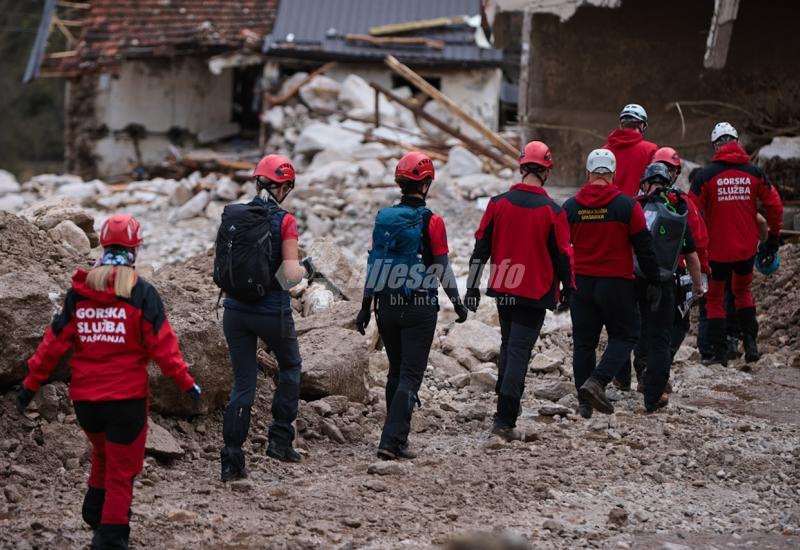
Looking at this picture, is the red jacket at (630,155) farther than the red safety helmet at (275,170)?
Yes

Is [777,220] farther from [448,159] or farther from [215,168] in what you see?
[215,168]

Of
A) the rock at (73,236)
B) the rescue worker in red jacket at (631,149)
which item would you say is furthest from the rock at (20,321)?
the rescue worker in red jacket at (631,149)

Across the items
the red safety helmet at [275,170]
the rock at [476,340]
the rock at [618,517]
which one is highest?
the red safety helmet at [275,170]

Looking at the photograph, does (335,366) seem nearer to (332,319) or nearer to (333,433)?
(333,433)

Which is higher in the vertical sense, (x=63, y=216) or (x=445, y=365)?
(x=63, y=216)

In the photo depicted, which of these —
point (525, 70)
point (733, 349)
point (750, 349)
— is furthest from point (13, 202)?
point (750, 349)

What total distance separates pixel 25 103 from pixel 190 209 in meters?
23.0

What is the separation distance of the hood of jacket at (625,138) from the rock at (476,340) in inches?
75.8

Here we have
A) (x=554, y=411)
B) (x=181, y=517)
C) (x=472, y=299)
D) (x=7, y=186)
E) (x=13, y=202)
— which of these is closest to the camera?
(x=181, y=517)

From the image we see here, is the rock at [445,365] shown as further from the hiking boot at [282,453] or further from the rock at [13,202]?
the rock at [13,202]

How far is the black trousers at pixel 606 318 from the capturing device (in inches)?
289

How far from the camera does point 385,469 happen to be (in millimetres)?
6273

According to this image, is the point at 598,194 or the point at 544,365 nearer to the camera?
the point at 598,194

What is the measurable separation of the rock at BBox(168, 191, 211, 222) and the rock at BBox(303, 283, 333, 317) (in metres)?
9.84
